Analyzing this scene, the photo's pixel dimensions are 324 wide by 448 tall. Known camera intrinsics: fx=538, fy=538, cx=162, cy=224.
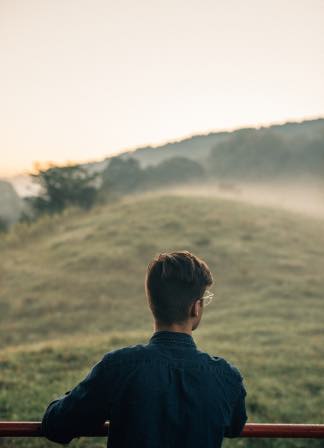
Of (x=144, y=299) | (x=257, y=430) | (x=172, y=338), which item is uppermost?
(x=172, y=338)

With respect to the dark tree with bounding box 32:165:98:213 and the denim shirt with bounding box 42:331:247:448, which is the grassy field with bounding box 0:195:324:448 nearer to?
the dark tree with bounding box 32:165:98:213

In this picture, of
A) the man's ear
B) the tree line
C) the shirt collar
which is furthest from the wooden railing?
the tree line

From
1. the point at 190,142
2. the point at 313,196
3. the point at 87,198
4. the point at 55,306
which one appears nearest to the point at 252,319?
the point at 55,306

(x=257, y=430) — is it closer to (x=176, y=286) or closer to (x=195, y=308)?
(x=195, y=308)

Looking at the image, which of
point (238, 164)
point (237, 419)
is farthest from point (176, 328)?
point (238, 164)

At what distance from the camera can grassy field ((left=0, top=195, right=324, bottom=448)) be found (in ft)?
31.3

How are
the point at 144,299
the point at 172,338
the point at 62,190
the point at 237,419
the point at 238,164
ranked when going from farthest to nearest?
the point at 238,164 < the point at 62,190 < the point at 144,299 < the point at 237,419 < the point at 172,338

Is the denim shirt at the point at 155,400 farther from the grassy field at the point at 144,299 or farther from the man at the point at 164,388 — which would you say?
the grassy field at the point at 144,299

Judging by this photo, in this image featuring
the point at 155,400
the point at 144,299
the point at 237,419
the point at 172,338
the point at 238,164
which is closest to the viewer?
the point at 155,400

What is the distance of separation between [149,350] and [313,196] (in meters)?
53.3

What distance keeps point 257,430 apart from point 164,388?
1.49 ft

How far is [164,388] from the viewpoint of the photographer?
1819 millimetres

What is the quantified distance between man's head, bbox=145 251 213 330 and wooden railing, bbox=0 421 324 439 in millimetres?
480

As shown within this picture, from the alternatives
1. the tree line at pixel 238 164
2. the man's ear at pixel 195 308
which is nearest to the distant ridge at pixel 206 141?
the tree line at pixel 238 164
